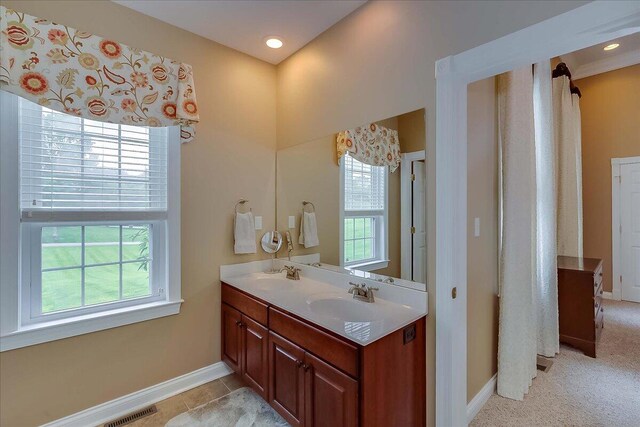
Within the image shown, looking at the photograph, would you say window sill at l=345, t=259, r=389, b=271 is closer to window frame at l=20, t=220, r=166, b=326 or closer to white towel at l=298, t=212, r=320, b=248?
white towel at l=298, t=212, r=320, b=248

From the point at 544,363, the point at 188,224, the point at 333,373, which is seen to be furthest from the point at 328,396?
the point at 544,363

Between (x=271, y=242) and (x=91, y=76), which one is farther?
(x=271, y=242)

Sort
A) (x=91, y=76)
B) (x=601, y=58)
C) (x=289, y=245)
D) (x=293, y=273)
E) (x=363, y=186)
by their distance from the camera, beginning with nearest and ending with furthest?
1. (x=91, y=76)
2. (x=363, y=186)
3. (x=293, y=273)
4. (x=289, y=245)
5. (x=601, y=58)

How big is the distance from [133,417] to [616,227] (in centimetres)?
590

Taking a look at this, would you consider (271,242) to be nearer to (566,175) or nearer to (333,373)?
(333,373)

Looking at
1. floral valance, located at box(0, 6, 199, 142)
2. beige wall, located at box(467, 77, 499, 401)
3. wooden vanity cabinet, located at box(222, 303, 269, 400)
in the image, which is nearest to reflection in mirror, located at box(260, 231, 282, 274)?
wooden vanity cabinet, located at box(222, 303, 269, 400)

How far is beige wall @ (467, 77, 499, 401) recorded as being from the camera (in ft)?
6.00

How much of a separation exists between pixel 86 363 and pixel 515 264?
294 cm

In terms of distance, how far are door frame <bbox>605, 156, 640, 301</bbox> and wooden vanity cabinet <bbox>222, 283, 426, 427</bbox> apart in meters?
4.34

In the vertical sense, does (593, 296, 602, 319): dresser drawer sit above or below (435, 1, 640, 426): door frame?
below

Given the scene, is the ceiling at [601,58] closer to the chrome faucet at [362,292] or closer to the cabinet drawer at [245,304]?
the chrome faucet at [362,292]

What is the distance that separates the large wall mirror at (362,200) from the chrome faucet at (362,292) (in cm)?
13

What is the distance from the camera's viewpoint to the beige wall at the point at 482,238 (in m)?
1.83

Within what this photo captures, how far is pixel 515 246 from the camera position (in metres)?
2.00
